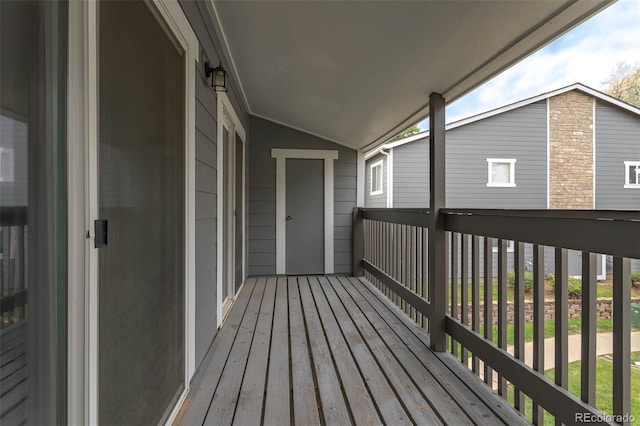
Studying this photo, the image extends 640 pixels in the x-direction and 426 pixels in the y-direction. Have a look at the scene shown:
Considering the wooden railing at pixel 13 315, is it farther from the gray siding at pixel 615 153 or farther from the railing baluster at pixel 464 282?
the railing baluster at pixel 464 282

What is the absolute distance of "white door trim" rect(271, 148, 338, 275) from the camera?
468cm

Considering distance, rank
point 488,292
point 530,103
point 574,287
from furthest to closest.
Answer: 1. point 530,103
2. point 488,292
3. point 574,287

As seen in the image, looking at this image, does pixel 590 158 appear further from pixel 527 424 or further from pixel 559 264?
pixel 527 424

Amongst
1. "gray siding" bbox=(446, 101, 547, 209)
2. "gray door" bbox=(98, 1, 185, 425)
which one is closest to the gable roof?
"gray siding" bbox=(446, 101, 547, 209)

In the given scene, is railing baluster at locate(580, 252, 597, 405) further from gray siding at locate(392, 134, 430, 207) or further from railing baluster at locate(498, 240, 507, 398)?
gray siding at locate(392, 134, 430, 207)

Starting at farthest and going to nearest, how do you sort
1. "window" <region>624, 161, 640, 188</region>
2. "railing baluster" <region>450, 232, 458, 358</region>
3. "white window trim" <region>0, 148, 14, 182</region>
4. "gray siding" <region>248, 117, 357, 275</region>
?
1. "gray siding" <region>248, 117, 357, 275</region>
2. "railing baluster" <region>450, 232, 458, 358</region>
3. "window" <region>624, 161, 640, 188</region>
4. "white window trim" <region>0, 148, 14, 182</region>

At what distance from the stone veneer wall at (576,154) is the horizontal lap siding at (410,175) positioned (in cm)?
354

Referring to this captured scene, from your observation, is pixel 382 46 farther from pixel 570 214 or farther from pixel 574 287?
pixel 574 287

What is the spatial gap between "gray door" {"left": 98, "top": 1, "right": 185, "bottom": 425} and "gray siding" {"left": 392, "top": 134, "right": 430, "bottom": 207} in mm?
4867

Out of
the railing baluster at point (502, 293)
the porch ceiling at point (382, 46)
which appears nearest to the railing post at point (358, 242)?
the porch ceiling at point (382, 46)

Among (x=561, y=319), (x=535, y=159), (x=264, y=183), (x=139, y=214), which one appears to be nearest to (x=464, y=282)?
(x=561, y=319)

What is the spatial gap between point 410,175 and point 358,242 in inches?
80.1

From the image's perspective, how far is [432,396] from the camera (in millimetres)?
1702

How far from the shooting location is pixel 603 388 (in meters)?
2.37
